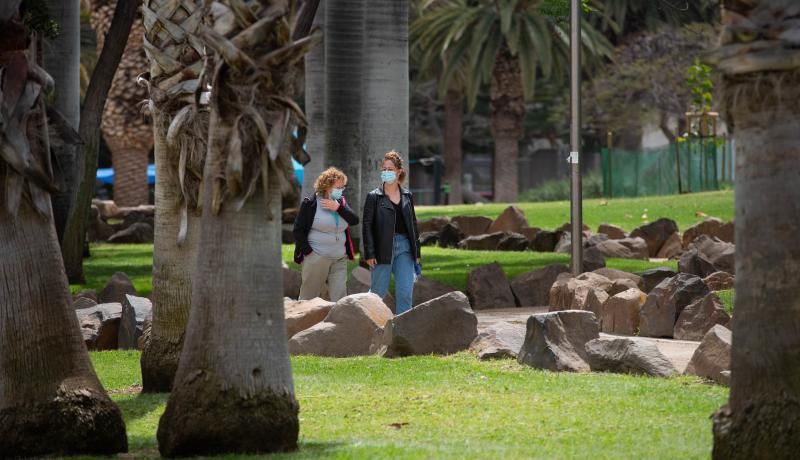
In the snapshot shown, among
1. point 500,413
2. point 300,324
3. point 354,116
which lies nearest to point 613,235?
point 354,116

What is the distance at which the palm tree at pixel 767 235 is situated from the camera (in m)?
6.63

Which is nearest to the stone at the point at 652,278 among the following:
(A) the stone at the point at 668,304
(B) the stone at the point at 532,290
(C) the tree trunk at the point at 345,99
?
(B) the stone at the point at 532,290

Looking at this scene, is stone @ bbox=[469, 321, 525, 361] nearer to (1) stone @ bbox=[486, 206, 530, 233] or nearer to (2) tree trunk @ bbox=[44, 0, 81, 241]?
(2) tree trunk @ bbox=[44, 0, 81, 241]

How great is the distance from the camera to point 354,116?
72.1ft

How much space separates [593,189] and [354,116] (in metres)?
25.0

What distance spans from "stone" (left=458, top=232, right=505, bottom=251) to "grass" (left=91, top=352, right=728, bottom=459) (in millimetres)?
13973

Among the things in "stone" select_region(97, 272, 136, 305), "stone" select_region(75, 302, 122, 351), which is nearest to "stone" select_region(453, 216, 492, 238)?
"stone" select_region(97, 272, 136, 305)

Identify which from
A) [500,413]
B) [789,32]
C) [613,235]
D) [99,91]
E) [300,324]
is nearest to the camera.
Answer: [789,32]

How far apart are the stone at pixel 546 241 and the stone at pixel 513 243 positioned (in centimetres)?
19

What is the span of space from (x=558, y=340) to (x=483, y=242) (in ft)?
47.7

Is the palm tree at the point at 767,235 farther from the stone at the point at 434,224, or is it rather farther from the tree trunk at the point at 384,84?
the stone at the point at 434,224

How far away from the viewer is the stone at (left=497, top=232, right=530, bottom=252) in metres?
25.3

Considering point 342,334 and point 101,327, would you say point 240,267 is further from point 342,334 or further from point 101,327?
point 101,327

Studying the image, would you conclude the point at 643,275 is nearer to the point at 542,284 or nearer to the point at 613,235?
the point at 542,284
